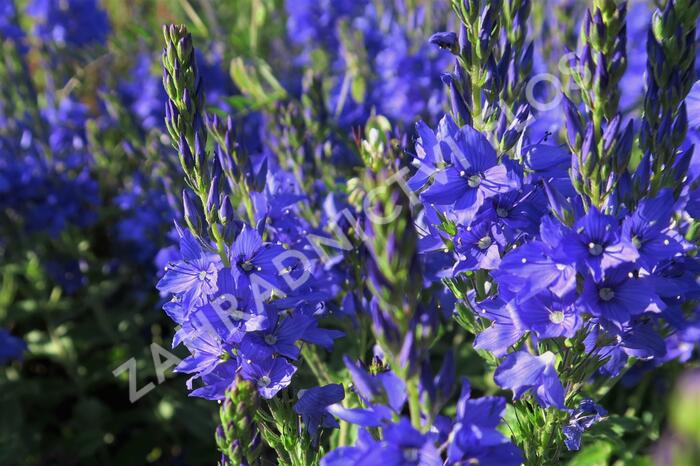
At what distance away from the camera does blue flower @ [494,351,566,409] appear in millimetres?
1811

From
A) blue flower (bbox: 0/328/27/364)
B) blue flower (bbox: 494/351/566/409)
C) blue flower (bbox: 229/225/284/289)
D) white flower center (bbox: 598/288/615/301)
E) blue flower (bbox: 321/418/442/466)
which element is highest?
blue flower (bbox: 229/225/284/289)

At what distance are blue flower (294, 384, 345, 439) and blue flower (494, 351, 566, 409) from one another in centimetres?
44

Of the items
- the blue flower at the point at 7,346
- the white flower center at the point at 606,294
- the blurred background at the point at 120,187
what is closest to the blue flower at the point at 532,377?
the white flower center at the point at 606,294

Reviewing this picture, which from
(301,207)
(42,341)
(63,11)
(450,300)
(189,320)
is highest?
(63,11)

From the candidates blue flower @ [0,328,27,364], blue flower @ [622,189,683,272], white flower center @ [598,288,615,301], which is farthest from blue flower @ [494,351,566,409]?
blue flower @ [0,328,27,364]

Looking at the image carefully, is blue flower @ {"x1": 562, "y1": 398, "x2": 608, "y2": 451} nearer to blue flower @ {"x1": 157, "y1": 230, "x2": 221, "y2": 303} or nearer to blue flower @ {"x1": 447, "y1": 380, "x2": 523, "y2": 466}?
blue flower @ {"x1": 447, "y1": 380, "x2": 523, "y2": 466}

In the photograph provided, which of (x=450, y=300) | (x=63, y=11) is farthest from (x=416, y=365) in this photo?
(x=63, y=11)

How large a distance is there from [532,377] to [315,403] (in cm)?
57

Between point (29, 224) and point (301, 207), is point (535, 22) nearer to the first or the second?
point (301, 207)

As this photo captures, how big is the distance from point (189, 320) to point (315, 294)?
13.8 inches

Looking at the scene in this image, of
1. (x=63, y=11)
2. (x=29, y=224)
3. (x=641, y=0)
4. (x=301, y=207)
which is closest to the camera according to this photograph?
(x=301, y=207)

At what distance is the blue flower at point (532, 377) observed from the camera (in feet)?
5.94

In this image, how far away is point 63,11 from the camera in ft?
16.7

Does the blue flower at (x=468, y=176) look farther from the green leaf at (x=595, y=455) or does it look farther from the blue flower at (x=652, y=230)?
the green leaf at (x=595, y=455)
